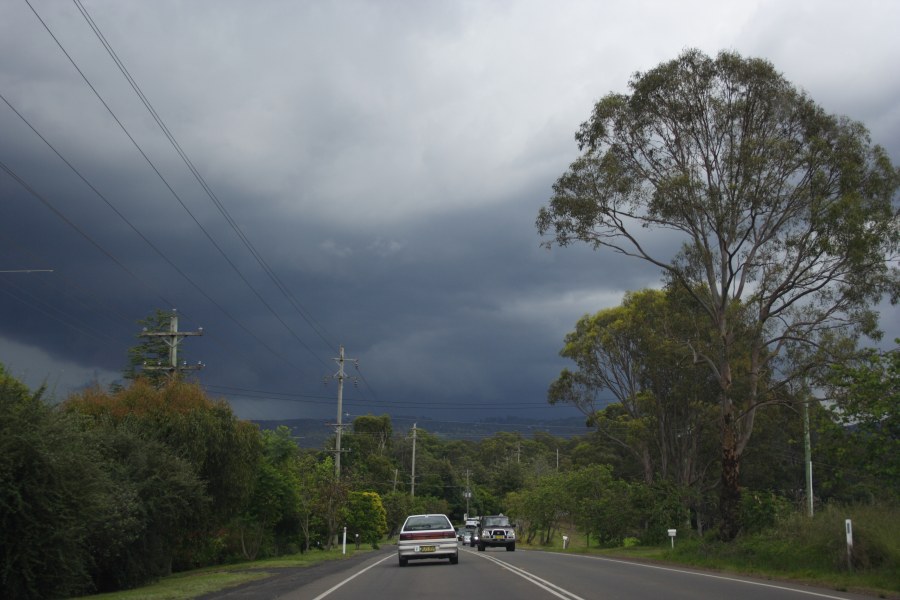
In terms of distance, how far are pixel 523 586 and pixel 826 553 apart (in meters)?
9.02

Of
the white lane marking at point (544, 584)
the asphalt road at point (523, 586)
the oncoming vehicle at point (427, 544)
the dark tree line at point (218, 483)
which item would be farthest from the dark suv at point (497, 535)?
the asphalt road at point (523, 586)

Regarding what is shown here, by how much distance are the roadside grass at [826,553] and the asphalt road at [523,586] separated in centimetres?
144

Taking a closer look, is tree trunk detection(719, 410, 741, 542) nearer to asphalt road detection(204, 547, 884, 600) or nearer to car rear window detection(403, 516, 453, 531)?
asphalt road detection(204, 547, 884, 600)

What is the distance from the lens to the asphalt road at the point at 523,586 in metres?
15.1

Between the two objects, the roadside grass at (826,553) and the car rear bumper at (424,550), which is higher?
the roadside grass at (826,553)

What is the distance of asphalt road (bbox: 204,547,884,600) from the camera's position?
596 inches

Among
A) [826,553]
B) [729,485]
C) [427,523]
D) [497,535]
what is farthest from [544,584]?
[497,535]

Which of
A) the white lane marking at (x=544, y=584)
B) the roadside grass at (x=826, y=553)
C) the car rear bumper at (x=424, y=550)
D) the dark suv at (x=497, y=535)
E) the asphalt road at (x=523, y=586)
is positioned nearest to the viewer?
the white lane marking at (x=544, y=584)

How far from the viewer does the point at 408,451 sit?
132 meters

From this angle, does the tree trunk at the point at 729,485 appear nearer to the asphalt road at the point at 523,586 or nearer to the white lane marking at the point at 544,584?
the asphalt road at the point at 523,586

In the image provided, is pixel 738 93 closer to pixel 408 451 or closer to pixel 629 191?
pixel 629 191

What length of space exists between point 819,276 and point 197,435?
23250 mm

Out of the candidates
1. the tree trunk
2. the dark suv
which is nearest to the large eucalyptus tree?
the tree trunk

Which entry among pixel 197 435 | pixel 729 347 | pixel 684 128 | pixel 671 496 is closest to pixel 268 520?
pixel 197 435
